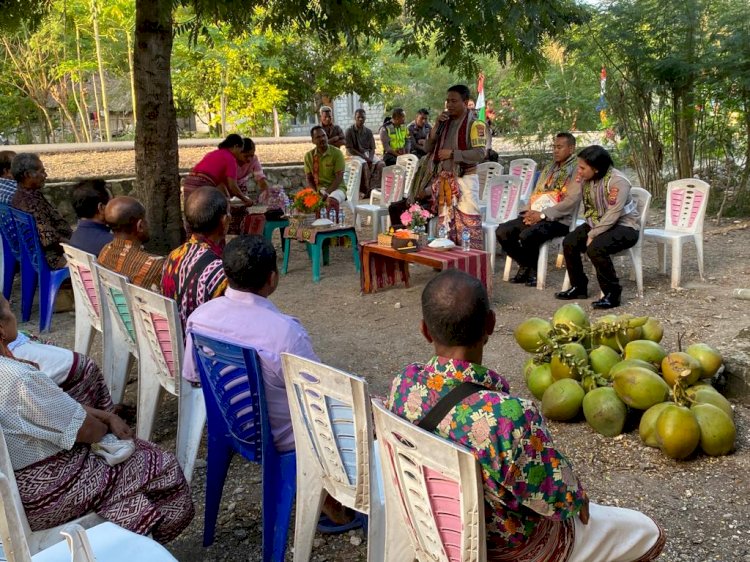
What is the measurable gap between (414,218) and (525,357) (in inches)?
81.5

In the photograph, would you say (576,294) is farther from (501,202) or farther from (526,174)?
(526,174)

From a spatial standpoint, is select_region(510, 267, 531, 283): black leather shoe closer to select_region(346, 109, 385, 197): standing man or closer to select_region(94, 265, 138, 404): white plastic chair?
select_region(94, 265, 138, 404): white plastic chair

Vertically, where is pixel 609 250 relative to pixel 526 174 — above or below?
below

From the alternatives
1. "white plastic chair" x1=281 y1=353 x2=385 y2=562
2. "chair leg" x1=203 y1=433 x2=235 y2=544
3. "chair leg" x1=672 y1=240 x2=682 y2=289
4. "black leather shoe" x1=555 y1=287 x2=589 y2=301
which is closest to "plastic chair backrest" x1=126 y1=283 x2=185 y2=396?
"chair leg" x1=203 y1=433 x2=235 y2=544

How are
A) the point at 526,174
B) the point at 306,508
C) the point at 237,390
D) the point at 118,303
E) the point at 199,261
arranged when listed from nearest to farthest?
the point at 306,508 → the point at 237,390 → the point at 199,261 → the point at 118,303 → the point at 526,174

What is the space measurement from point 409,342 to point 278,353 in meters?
2.95

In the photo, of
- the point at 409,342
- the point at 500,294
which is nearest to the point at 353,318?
the point at 409,342

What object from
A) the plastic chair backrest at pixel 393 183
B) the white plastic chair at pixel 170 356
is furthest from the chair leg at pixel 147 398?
the plastic chair backrest at pixel 393 183

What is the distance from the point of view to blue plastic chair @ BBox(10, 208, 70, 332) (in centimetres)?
572

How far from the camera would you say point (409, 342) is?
5.58 meters

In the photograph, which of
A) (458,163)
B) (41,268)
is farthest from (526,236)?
(41,268)

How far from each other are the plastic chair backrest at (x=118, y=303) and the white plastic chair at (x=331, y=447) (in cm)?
150

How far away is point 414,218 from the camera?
6734 mm

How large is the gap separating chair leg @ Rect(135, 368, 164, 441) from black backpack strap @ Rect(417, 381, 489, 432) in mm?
2052
